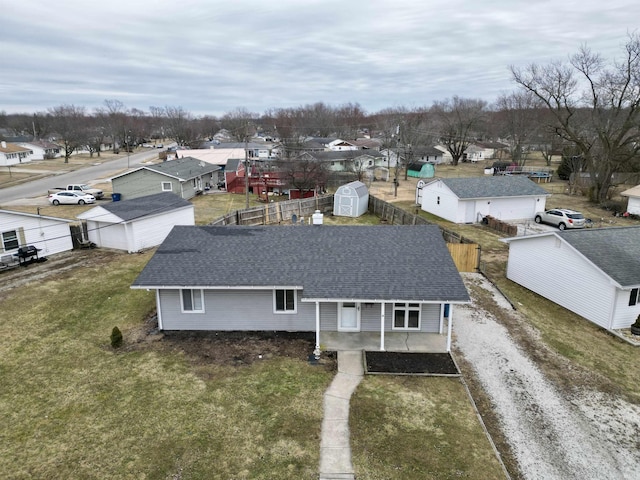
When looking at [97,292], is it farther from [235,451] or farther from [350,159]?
[350,159]

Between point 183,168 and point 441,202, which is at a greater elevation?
point 183,168

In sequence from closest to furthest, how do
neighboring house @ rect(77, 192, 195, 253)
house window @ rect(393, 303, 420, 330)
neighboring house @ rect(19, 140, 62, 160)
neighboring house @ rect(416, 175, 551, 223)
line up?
house window @ rect(393, 303, 420, 330) → neighboring house @ rect(77, 192, 195, 253) → neighboring house @ rect(416, 175, 551, 223) → neighboring house @ rect(19, 140, 62, 160)

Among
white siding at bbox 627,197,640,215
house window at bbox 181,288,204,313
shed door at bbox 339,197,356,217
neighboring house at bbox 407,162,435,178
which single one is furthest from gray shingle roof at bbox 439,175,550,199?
neighboring house at bbox 407,162,435,178

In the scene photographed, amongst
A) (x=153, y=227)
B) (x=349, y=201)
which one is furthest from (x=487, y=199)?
(x=153, y=227)

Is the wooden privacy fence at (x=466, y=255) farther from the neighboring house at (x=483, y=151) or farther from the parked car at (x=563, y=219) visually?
the neighboring house at (x=483, y=151)

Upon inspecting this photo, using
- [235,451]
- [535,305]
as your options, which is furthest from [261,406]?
[535,305]

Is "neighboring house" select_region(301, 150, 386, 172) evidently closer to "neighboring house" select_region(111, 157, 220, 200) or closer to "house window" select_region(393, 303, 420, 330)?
"neighboring house" select_region(111, 157, 220, 200)

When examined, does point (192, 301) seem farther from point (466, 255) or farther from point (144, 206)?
point (466, 255)
